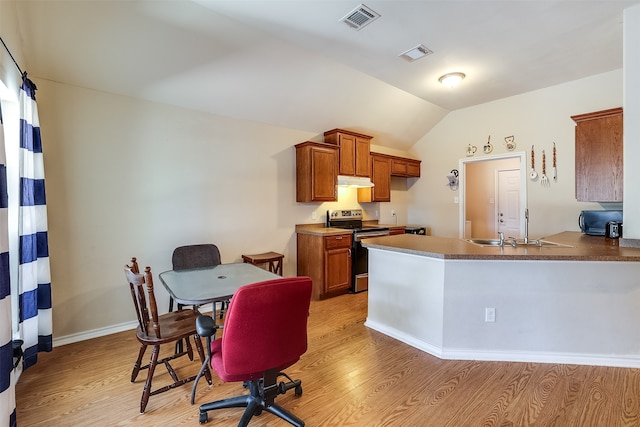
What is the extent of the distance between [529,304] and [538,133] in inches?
122

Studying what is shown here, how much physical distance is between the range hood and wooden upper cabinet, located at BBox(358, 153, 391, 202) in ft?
0.78

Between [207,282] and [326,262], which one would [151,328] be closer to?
[207,282]

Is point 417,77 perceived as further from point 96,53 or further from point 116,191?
point 116,191

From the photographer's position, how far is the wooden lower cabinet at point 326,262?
4.05 metres

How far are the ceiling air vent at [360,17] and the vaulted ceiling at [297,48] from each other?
0.05 m

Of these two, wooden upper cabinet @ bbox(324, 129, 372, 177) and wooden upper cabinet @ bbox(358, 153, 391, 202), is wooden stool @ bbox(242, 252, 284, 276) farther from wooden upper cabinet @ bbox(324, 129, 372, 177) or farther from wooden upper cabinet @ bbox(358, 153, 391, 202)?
wooden upper cabinet @ bbox(358, 153, 391, 202)

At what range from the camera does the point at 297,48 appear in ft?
10.2

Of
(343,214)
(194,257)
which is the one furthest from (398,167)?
(194,257)

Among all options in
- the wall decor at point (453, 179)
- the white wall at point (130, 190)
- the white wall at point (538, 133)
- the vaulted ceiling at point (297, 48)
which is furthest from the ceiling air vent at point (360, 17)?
the wall decor at point (453, 179)

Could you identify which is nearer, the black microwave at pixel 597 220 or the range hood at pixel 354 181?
the black microwave at pixel 597 220

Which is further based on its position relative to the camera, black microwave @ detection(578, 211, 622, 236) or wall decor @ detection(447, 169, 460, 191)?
wall decor @ detection(447, 169, 460, 191)

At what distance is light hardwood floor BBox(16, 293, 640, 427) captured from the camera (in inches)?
71.8

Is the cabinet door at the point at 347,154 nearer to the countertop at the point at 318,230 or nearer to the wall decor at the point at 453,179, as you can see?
the countertop at the point at 318,230

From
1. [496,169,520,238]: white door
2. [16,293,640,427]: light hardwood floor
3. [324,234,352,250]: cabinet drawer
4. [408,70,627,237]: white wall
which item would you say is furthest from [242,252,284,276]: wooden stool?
[496,169,520,238]: white door
